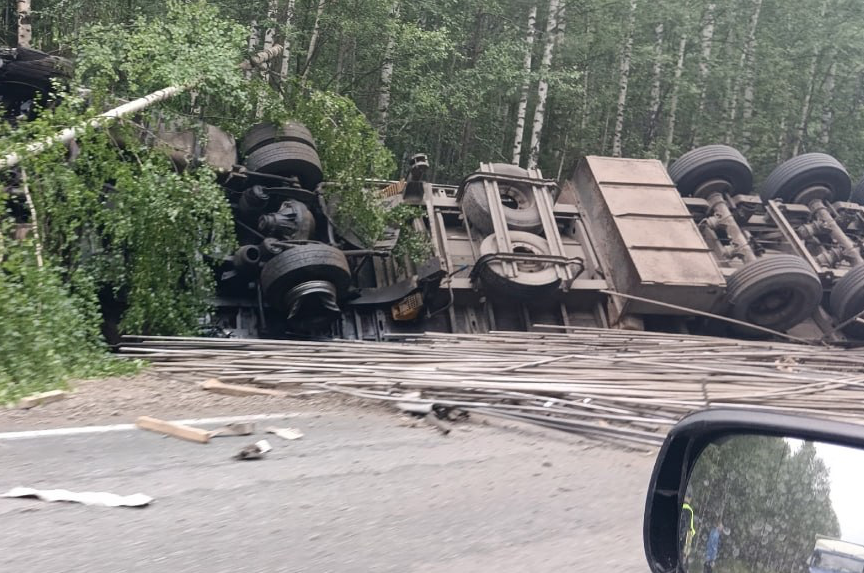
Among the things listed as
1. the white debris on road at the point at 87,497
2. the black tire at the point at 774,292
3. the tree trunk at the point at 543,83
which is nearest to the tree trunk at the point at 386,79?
the tree trunk at the point at 543,83

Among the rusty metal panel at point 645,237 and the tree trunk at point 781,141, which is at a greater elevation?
the tree trunk at point 781,141

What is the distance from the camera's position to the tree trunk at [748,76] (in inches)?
1066

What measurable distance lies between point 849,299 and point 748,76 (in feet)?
60.1

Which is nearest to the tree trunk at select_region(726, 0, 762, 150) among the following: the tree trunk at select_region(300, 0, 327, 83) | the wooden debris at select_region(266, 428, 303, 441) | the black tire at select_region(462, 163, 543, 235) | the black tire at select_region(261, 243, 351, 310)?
the tree trunk at select_region(300, 0, 327, 83)

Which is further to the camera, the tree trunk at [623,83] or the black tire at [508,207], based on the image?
the tree trunk at [623,83]

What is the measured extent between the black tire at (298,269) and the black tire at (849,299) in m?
6.29

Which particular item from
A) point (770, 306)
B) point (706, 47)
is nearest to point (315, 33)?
point (770, 306)

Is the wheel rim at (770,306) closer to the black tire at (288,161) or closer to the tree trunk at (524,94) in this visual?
the black tire at (288,161)

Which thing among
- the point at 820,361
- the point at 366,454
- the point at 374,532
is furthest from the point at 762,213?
the point at 374,532

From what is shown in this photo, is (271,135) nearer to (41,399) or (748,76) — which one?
(41,399)

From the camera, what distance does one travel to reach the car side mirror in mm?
1473

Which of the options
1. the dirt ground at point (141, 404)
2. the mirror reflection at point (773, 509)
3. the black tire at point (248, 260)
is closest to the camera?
the mirror reflection at point (773, 509)

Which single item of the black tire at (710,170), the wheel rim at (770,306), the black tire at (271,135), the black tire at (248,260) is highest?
the black tire at (271,135)

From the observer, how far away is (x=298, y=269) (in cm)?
859
